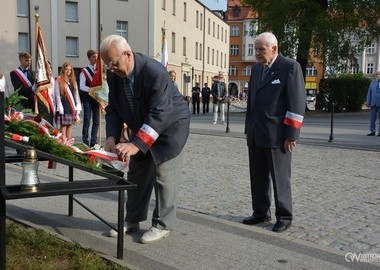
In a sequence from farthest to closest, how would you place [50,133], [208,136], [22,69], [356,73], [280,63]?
[356,73] < [208,136] < [22,69] < [280,63] < [50,133]

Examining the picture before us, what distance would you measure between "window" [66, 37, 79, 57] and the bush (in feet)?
66.8

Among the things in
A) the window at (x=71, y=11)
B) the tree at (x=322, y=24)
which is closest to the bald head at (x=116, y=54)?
the tree at (x=322, y=24)

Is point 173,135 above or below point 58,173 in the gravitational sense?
above

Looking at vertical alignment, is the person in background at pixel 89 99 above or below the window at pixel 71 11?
below

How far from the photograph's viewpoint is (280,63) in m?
4.55

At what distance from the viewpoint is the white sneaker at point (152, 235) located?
4238 mm

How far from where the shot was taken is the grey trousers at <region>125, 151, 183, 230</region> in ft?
13.8

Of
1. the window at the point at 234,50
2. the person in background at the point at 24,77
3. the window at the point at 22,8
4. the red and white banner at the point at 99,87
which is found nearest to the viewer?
the person in background at the point at 24,77

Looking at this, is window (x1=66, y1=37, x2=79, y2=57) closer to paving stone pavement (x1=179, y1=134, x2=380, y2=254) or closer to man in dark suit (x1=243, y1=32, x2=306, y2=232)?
paving stone pavement (x1=179, y1=134, x2=380, y2=254)

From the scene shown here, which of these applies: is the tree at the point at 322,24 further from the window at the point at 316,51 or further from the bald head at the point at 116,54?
the bald head at the point at 116,54

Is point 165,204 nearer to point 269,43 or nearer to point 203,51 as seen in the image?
point 269,43

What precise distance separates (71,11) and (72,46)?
9.13 ft

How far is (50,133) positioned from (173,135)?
1104mm

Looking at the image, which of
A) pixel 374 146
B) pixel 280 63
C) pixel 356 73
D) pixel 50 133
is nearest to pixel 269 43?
pixel 280 63
